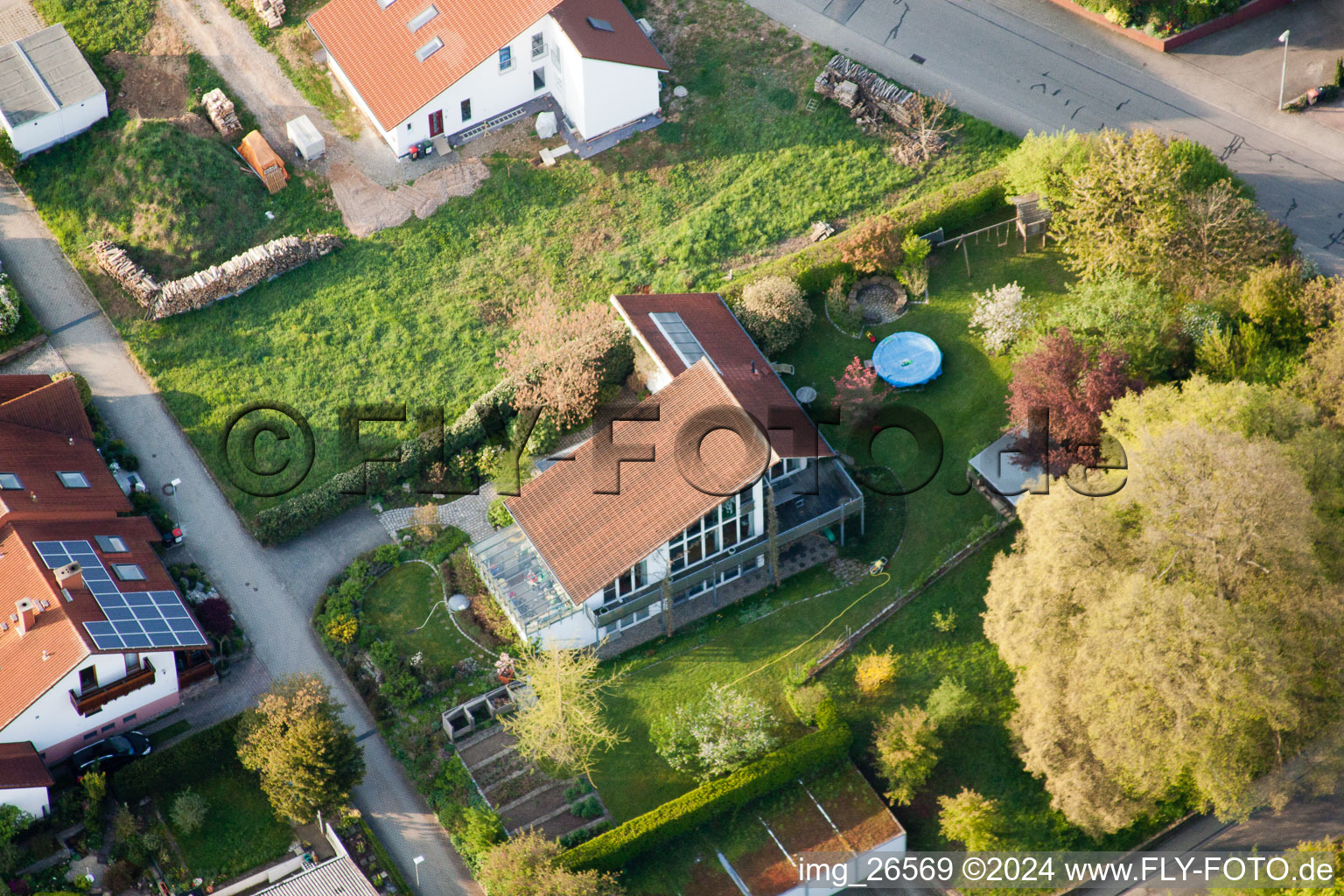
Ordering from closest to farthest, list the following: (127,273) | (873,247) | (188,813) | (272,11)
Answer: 1. (188,813)
2. (873,247)
3. (127,273)
4. (272,11)

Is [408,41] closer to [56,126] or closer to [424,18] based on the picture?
[424,18]

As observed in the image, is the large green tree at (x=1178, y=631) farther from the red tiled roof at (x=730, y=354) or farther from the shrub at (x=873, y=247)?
the shrub at (x=873, y=247)

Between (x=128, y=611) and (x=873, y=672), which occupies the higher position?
(x=128, y=611)

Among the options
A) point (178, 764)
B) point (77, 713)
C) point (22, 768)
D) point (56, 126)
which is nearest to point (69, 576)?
point (77, 713)

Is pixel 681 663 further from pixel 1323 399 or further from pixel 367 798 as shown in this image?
pixel 1323 399

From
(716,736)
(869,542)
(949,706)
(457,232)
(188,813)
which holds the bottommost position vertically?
(949,706)

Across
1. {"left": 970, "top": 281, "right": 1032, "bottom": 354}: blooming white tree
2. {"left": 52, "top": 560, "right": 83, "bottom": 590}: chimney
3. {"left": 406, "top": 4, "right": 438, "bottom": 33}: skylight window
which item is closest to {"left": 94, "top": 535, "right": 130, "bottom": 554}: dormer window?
{"left": 52, "top": 560, "right": 83, "bottom": 590}: chimney
